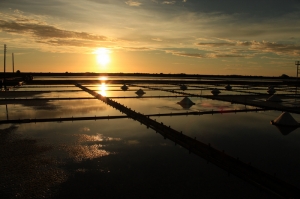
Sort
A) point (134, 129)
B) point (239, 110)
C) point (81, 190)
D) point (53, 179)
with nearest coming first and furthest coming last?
1. point (81, 190)
2. point (53, 179)
3. point (134, 129)
4. point (239, 110)

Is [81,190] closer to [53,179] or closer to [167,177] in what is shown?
[53,179]

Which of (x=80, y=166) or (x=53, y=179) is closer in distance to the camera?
(x=53, y=179)

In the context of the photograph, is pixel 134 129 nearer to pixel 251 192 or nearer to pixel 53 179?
pixel 53 179

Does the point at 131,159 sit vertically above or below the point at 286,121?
below

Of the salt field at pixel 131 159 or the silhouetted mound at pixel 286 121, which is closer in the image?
the salt field at pixel 131 159

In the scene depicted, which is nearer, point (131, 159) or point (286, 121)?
point (131, 159)

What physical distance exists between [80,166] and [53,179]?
1.14 m

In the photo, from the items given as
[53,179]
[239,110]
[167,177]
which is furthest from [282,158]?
[239,110]

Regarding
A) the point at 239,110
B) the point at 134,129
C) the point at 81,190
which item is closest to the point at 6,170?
the point at 81,190

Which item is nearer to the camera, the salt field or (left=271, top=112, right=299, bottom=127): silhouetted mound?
the salt field

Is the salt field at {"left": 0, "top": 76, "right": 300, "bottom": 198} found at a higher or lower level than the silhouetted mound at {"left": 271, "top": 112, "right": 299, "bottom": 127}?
lower

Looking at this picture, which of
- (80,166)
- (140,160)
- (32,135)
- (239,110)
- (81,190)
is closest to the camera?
(81,190)

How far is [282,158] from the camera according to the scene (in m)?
9.48

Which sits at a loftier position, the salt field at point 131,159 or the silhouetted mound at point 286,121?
the silhouetted mound at point 286,121
